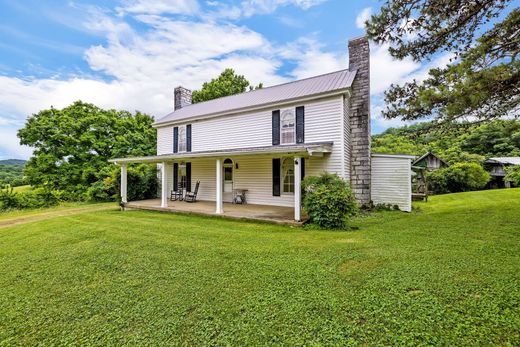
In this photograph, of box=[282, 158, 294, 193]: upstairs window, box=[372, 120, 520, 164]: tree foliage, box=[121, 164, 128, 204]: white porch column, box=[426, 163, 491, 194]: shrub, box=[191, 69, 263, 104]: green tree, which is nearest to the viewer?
box=[282, 158, 294, 193]: upstairs window

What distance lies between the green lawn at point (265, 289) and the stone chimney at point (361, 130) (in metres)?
4.17

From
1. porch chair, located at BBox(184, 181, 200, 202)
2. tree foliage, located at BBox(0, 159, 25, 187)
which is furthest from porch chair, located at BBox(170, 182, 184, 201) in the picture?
tree foliage, located at BBox(0, 159, 25, 187)

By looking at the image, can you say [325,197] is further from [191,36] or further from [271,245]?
[191,36]

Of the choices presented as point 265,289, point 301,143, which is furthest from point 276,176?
point 265,289

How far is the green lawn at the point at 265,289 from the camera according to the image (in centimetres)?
230

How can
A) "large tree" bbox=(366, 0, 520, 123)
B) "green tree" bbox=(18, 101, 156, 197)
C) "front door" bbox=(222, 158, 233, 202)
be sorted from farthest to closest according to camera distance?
"green tree" bbox=(18, 101, 156, 197)
"front door" bbox=(222, 158, 233, 202)
"large tree" bbox=(366, 0, 520, 123)

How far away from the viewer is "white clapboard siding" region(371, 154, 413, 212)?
9.75 meters

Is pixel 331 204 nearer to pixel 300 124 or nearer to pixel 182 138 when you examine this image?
pixel 300 124

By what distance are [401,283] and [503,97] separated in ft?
20.7

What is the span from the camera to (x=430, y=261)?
398 cm

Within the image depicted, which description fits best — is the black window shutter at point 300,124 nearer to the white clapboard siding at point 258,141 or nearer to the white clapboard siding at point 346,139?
the white clapboard siding at point 258,141

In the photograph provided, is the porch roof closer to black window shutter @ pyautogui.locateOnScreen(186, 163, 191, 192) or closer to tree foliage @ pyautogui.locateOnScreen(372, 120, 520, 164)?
black window shutter @ pyautogui.locateOnScreen(186, 163, 191, 192)

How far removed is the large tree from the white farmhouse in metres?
2.48

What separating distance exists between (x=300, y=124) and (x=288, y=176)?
2.28m
